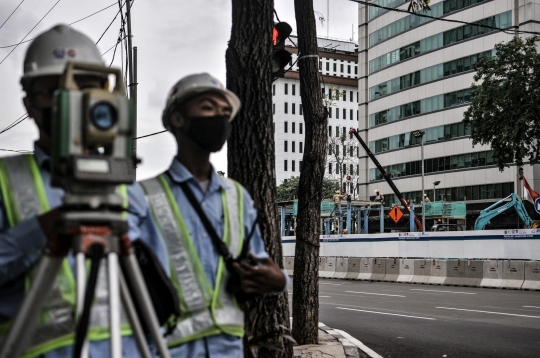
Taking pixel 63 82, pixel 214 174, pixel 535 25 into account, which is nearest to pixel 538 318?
pixel 214 174

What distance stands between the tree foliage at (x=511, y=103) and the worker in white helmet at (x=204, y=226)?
3564 centimetres

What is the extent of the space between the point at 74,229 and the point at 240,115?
12.0 ft

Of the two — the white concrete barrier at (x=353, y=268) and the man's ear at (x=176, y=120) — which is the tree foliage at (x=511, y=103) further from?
the man's ear at (x=176, y=120)

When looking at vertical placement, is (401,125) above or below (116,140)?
above

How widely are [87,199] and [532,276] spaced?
23781 mm

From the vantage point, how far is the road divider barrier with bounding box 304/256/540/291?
2486 cm

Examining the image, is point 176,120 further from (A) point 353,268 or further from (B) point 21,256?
(A) point 353,268

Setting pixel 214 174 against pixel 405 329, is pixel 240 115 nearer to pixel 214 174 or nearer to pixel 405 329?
pixel 214 174

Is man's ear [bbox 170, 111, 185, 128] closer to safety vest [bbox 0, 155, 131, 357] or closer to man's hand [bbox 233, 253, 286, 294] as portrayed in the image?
man's hand [bbox 233, 253, 286, 294]

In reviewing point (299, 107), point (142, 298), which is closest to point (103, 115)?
point (142, 298)

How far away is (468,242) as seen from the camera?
96.0 feet

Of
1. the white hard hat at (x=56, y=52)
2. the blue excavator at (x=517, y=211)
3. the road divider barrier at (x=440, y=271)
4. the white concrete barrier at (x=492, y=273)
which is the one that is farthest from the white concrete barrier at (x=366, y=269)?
the white hard hat at (x=56, y=52)

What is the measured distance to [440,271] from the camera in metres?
27.7

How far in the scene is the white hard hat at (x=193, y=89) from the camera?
319 centimetres
